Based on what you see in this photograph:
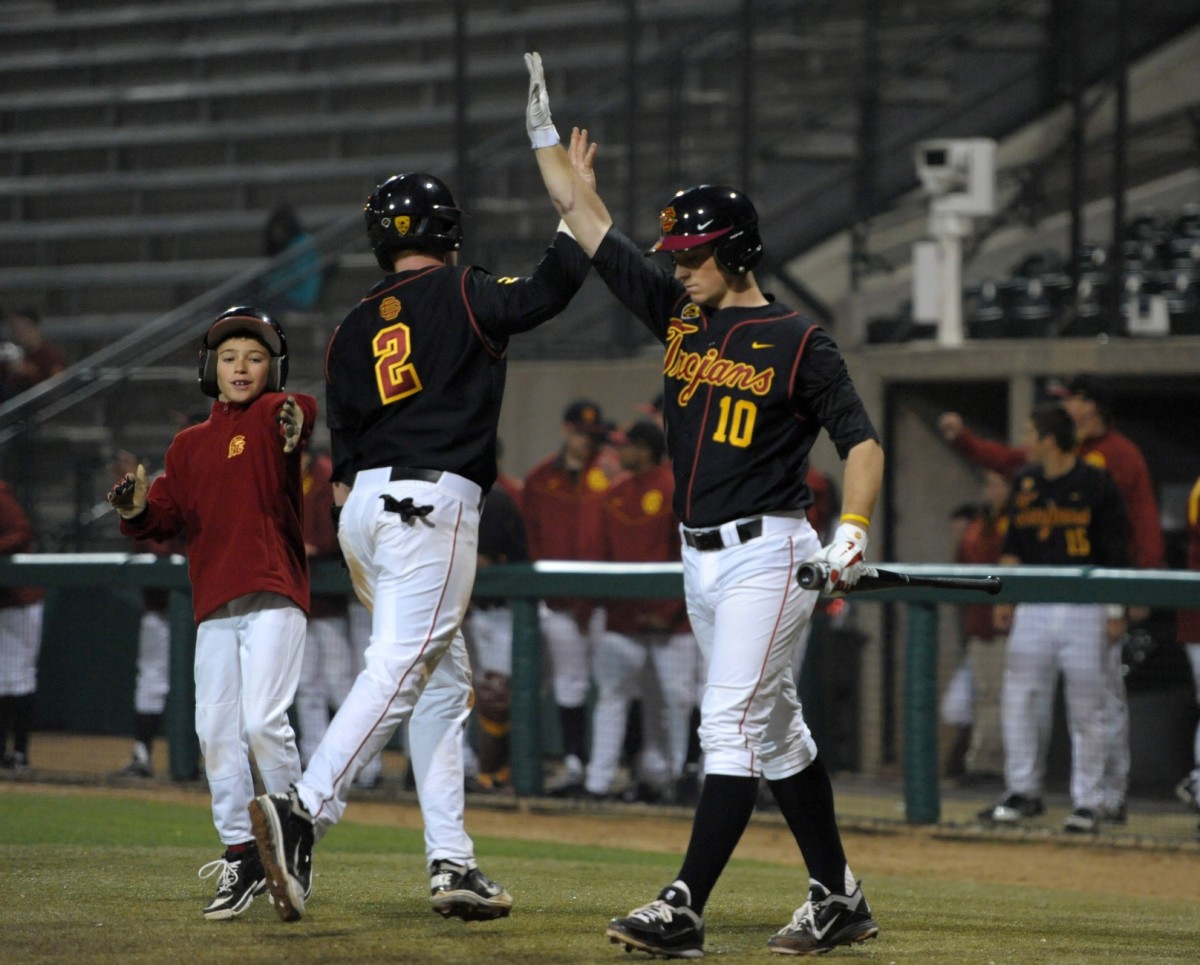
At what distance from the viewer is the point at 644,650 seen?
358 inches

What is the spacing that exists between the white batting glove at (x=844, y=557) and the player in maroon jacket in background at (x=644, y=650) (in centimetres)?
444

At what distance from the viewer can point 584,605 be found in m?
9.09

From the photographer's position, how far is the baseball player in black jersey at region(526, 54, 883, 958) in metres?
4.32

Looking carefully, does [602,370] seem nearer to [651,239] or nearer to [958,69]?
[651,239]

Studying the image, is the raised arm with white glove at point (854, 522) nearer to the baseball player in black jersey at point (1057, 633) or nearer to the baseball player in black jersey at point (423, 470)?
the baseball player in black jersey at point (423, 470)

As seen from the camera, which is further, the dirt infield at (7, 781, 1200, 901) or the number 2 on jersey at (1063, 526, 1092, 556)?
the number 2 on jersey at (1063, 526, 1092, 556)

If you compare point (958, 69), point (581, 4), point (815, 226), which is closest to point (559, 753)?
point (815, 226)

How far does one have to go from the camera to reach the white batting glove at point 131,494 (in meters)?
4.82

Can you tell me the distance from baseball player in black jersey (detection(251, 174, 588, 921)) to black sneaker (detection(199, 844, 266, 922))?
1.14 ft

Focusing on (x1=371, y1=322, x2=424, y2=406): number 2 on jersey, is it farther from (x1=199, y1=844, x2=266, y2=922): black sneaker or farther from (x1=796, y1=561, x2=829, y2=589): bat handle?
(x1=199, y1=844, x2=266, y2=922): black sneaker

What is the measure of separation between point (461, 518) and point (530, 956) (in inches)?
43.7

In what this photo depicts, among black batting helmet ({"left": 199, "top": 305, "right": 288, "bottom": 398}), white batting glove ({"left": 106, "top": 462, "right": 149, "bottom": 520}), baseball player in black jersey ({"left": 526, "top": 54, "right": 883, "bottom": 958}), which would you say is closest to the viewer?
baseball player in black jersey ({"left": 526, "top": 54, "right": 883, "bottom": 958})

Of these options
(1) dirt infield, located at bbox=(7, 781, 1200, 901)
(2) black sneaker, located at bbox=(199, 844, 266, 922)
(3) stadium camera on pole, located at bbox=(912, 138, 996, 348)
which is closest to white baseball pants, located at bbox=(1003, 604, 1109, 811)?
(1) dirt infield, located at bbox=(7, 781, 1200, 901)

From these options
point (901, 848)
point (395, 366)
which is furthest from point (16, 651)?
point (395, 366)
